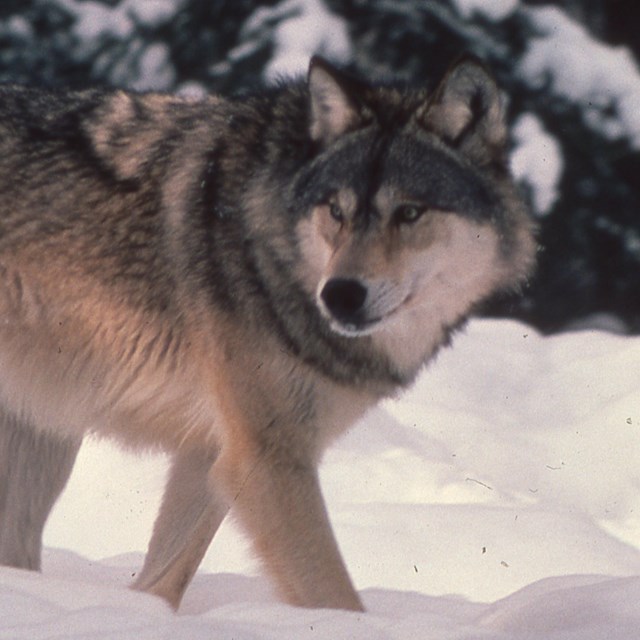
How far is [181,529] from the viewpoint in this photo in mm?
4773

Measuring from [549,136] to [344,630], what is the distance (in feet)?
18.7

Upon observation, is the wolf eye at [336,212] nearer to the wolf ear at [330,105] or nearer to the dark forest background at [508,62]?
the wolf ear at [330,105]

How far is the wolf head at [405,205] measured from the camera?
3854 millimetres

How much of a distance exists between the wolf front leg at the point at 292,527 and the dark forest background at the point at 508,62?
14.3 feet

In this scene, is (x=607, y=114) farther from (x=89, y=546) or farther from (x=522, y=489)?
(x=89, y=546)

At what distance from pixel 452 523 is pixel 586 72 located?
11.9ft

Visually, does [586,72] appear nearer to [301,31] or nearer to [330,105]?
[301,31]

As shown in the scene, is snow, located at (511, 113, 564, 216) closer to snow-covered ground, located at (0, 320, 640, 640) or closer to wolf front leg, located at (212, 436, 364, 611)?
snow-covered ground, located at (0, 320, 640, 640)

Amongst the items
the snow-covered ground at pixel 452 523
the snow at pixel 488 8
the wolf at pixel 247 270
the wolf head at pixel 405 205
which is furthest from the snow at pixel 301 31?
the wolf head at pixel 405 205

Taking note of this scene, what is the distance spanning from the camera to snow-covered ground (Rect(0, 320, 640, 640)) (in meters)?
3.22

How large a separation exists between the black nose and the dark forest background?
4.35 m

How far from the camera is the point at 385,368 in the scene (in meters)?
4.28

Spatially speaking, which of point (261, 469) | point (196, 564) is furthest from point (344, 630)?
point (196, 564)

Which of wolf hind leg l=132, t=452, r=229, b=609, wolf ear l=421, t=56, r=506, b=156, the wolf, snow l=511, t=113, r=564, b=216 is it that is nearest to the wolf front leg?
the wolf
